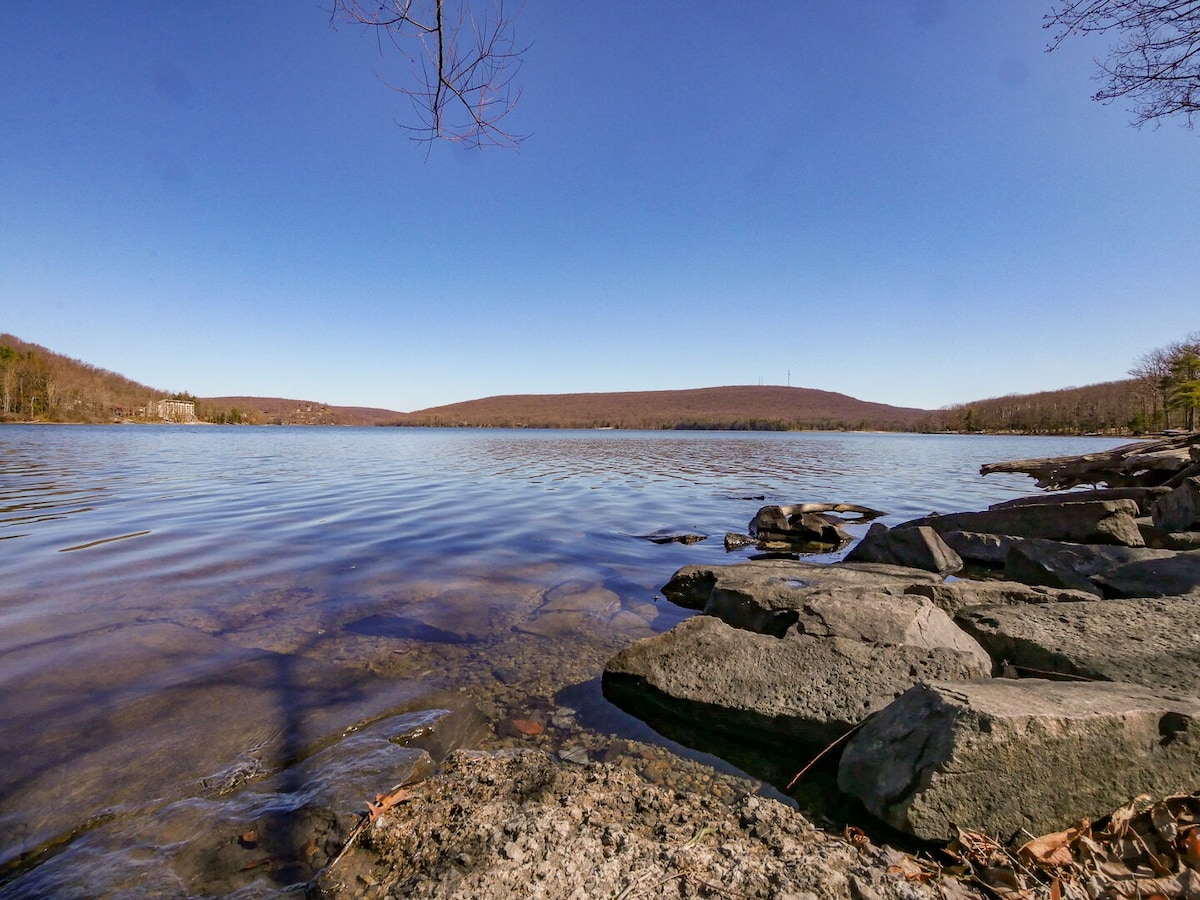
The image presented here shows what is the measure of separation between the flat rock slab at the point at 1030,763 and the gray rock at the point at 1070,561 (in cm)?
416

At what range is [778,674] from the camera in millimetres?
3307

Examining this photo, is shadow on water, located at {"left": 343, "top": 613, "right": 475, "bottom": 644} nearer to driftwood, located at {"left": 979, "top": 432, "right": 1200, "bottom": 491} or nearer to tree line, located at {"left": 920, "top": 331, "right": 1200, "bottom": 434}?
driftwood, located at {"left": 979, "top": 432, "right": 1200, "bottom": 491}

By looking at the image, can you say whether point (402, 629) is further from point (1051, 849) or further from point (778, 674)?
point (1051, 849)

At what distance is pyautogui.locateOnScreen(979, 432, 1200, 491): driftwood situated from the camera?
10.5m

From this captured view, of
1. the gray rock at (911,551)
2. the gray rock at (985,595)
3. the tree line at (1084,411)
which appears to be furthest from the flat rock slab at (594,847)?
the tree line at (1084,411)

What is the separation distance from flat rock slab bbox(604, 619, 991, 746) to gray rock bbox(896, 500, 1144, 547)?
5.30 meters

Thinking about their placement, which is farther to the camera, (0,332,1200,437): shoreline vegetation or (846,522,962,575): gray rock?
(0,332,1200,437): shoreline vegetation

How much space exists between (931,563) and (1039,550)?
116cm

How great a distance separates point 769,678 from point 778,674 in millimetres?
66

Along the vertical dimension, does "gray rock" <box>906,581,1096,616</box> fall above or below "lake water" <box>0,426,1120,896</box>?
above

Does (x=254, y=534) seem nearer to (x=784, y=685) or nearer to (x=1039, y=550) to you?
(x=784, y=685)

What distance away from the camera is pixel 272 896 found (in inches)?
76.2

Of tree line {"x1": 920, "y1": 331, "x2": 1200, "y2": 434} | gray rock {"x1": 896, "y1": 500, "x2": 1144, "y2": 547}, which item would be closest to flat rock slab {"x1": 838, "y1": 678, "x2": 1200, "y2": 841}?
gray rock {"x1": 896, "y1": 500, "x2": 1144, "y2": 547}

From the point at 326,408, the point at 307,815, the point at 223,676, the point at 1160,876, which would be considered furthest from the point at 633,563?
the point at 326,408
